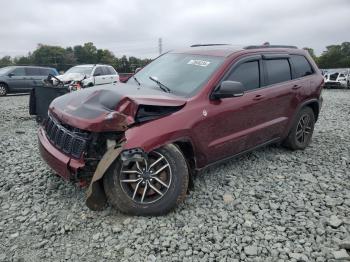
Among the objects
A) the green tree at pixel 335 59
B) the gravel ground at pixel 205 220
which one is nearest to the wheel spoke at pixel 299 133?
the gravel ground at pixel 205 220

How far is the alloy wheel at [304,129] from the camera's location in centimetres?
590

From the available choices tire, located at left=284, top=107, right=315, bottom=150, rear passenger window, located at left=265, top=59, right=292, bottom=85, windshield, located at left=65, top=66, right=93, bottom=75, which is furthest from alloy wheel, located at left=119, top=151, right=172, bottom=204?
windshield, located at left=65, top=66, right=93, bottom=75

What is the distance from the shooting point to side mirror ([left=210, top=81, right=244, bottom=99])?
13.2 feet

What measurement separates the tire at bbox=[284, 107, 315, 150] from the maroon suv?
51 cm

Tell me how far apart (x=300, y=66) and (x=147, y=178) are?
360 cm

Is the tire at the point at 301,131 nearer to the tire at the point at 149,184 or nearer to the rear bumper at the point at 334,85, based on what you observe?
the tire at the point at 149,184

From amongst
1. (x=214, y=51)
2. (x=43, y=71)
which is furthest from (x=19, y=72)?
(x=214, y=51)

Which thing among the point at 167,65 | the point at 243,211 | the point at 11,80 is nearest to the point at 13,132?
the point at 167,65

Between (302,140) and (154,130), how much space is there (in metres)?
3.42

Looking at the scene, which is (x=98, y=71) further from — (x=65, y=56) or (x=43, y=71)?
(x=65, y=56)

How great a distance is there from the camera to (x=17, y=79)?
1703 cm

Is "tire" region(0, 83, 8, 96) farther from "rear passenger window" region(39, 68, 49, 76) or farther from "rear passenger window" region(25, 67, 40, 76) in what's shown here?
"rear passenger window" region(39, 68, 49, 76)

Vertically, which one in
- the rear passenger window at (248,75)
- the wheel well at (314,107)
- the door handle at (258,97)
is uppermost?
the rear passenger window at (248,75)

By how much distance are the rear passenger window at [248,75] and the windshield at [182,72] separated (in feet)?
0.90
